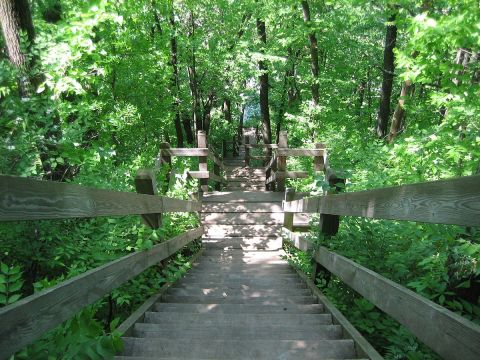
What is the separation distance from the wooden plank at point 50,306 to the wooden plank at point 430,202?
172cm

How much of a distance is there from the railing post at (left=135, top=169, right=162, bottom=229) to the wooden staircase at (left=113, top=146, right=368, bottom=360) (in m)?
0.79

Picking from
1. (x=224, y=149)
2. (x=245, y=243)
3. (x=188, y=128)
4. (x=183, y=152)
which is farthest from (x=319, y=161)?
(x=224, y=149)

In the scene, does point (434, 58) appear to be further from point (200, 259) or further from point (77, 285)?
point (77, 285)

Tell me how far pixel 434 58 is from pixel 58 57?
5.63m

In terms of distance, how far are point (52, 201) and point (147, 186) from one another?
84.6 inches

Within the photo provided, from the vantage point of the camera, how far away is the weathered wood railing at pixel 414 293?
148 centimetres

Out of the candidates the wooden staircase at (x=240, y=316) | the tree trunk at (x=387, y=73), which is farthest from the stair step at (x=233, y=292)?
the tree trunk at (x=387, y=73)

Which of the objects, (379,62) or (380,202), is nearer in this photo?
(380,202)

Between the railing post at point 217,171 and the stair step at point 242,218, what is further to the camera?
the railing post at point 217,171

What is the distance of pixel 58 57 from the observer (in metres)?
4.76

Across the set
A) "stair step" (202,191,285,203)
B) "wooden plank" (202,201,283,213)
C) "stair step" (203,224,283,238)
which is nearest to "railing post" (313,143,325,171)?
"stair step" (202,191,285,203)

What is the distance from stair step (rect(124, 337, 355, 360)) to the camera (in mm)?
2582

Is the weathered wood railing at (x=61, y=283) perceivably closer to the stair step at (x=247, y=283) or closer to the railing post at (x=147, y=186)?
the railing post at (x=147, y=186)

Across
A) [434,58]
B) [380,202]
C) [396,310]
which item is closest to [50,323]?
[396,310]
